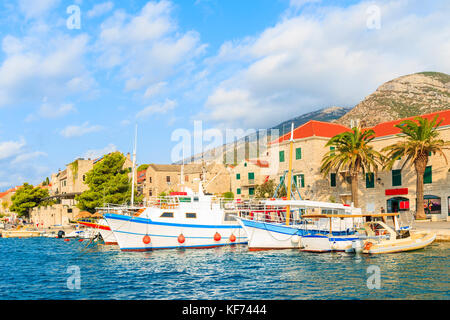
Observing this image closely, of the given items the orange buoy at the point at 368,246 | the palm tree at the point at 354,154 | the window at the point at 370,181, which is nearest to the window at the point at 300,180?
the palm tree at the point at 354,154

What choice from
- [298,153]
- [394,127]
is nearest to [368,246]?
[394,127]

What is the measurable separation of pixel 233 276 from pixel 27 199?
2998 inches

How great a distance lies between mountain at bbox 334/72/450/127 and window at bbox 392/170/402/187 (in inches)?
1833

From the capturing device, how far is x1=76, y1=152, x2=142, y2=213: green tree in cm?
5934

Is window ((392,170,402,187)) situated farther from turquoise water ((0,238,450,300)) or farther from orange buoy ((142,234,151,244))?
orange buoy ((142,234,151,244))

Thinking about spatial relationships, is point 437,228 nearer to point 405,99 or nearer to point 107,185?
point 107,185

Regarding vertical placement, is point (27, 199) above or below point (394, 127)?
below

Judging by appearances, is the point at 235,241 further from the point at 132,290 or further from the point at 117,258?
the point at 132,290

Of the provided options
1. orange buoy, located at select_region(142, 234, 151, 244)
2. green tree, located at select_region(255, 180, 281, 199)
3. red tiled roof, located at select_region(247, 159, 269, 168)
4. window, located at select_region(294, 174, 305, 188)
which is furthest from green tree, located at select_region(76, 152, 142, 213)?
orange buoy, located at select_region(142, 234, 151, 244)

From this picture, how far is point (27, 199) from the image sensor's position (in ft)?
276

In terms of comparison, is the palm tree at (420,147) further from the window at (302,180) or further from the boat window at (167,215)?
the boat window at (167,215)

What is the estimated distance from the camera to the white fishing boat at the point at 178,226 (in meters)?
30.2

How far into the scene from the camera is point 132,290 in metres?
16.6

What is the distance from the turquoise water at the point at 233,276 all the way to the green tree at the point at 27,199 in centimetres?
6060
